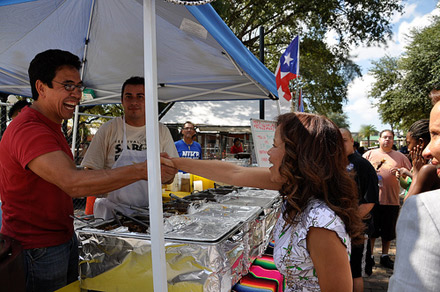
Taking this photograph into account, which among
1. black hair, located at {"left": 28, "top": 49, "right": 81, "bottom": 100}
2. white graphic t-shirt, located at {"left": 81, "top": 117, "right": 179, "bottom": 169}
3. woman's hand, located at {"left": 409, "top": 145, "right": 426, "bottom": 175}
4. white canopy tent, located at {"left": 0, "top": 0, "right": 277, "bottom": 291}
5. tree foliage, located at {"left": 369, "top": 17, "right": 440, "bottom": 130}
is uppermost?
tree foliage, located at {"left": 369, "top": 17, "right": 440, "bottom": 130}

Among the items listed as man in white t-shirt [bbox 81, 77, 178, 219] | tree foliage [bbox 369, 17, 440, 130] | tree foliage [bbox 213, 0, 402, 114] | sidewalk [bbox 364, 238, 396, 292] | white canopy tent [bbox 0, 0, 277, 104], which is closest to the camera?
white canopy tent [bbox 0, 0, 277, 104]

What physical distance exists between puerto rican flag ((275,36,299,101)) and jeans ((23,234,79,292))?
10.6 feet

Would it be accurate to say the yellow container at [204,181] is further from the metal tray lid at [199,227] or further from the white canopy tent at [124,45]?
the metal tray lid at [199,227]

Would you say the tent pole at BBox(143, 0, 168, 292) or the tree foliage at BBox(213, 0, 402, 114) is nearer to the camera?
the tent pole at BBox(143, 0, 168, 292)

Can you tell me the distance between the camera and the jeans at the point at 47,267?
61.5 inches

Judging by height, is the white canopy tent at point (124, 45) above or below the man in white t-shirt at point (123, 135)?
above

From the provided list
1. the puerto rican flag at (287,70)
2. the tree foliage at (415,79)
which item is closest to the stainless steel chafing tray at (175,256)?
the puerto rican flag at (287,70)

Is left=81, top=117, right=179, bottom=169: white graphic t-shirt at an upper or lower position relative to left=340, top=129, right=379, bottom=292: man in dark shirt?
upper

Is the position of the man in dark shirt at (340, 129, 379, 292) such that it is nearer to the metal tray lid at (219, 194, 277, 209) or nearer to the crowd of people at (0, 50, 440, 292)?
the metal tray lid at (219, 194, 277, 209)

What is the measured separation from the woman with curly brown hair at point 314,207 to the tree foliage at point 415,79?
1624cm

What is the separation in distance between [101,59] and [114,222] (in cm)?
215

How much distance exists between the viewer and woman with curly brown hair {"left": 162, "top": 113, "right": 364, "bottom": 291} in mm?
1175

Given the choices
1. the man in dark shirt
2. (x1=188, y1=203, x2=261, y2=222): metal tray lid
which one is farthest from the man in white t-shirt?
the man in dark shirt

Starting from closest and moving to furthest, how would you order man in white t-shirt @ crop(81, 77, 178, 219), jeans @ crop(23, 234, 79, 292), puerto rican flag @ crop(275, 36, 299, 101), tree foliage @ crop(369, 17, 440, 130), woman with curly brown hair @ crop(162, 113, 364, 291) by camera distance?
woman with curly brown hair @ crop(162, 113, 364, 291)
jeans @ crop(23, 234, 79, 292)
man in white t-shirt @ crop(81, 77, 178, 219)
puerto rican flag @ crop(275, 36, 299, 101)
tree foliage @ crop(369, 17, 440, 130)
